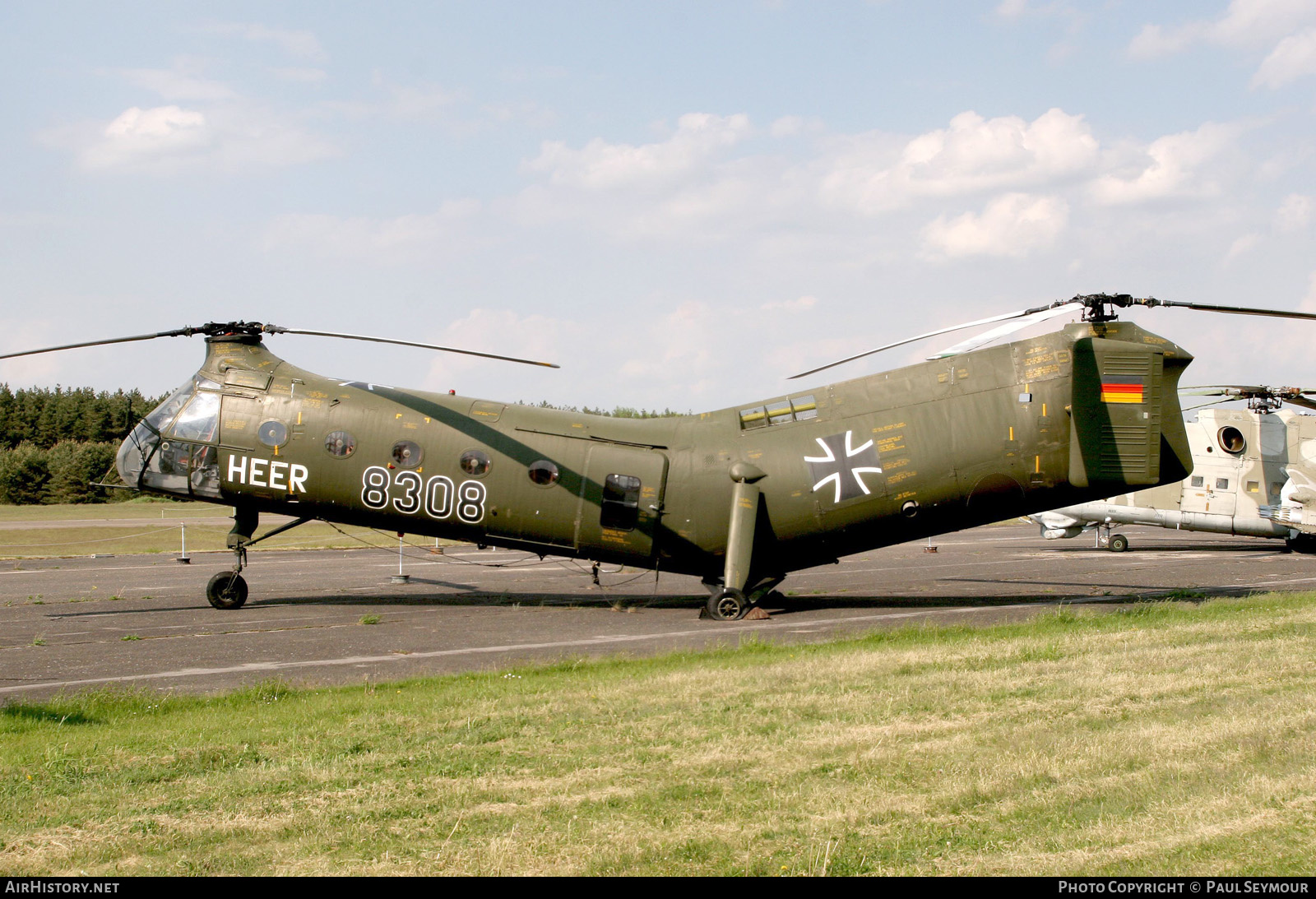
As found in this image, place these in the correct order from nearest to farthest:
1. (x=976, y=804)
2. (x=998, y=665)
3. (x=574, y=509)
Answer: (x=976, y=804) → (x=998, y=665) → (x=574, y=509)

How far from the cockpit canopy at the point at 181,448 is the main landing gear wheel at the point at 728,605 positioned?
939 centimetres

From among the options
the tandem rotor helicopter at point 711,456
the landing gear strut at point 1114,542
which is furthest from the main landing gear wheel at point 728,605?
→ the landing gear strut at point 1114,542

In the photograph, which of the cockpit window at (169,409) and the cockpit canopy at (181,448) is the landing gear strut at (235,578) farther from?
the cockpit window at (169,409)

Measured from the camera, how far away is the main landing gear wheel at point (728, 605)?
713 inches

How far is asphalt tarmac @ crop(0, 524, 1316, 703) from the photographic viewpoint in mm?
13984

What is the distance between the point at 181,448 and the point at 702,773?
48.2 feet

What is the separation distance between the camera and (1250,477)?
32219 millimetres

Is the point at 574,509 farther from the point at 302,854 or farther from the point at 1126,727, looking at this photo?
the point at 302,854

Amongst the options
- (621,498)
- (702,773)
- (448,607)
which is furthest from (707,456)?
(702,773)

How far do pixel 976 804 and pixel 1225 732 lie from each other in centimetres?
310

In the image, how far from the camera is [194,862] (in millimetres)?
5973

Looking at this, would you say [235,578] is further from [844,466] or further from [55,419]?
[55,419]

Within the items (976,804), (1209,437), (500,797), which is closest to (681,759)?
(500,797)

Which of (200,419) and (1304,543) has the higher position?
(200,419)
